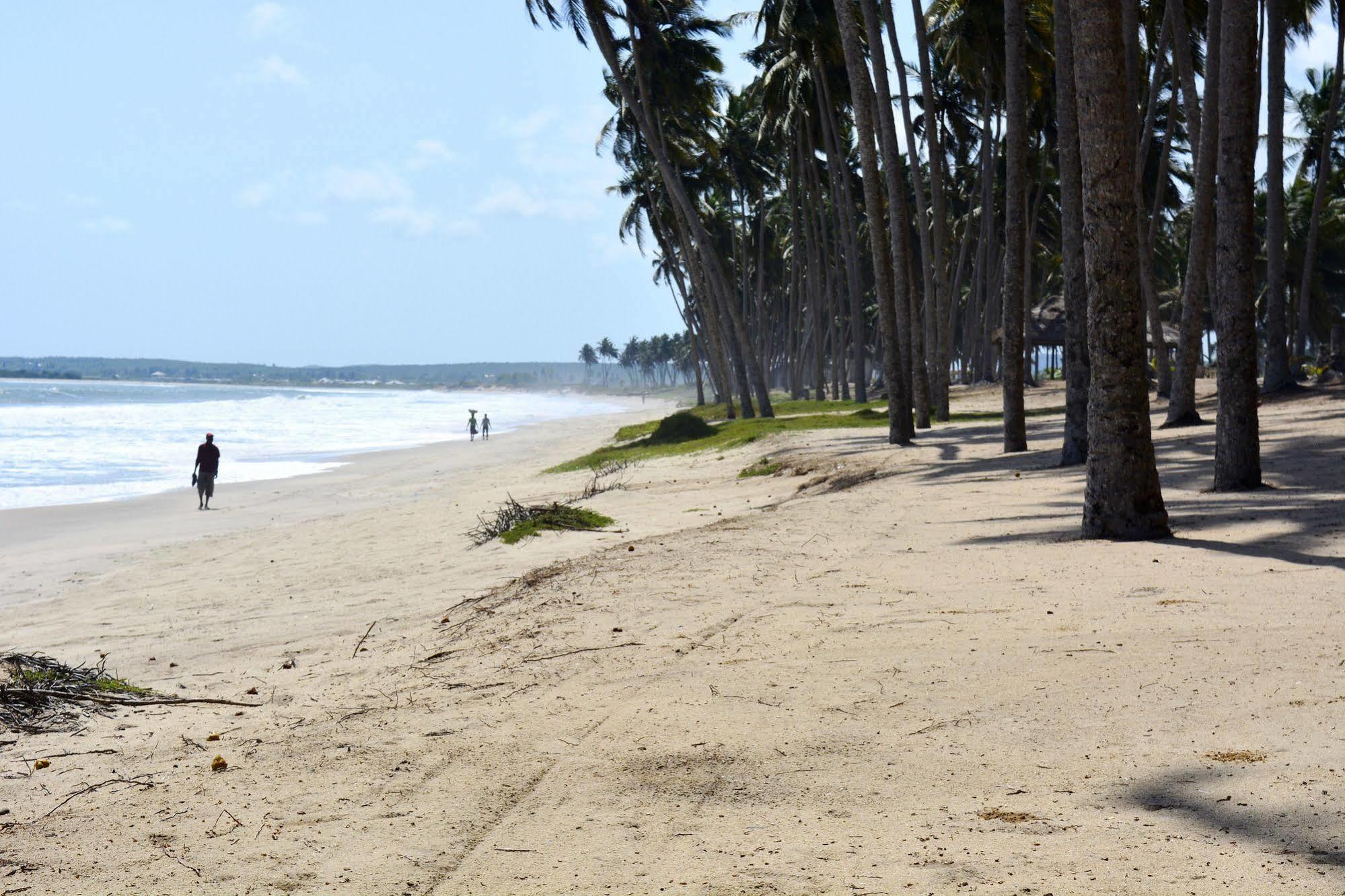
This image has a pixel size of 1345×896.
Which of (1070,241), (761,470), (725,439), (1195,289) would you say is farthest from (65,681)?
(725,439)

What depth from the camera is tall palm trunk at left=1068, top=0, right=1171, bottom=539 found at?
7762 mm

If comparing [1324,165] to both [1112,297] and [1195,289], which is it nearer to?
[1195,289]

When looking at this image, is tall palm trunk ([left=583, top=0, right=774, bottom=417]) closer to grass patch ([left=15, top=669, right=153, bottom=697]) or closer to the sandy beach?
the sandy beach

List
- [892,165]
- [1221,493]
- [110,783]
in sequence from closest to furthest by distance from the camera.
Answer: [110,783] → [1221,493] → [892,165]

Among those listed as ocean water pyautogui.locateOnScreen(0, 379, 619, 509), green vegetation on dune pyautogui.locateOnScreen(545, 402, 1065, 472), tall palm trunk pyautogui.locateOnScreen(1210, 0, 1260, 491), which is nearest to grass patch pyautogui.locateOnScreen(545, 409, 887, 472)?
green vegetation on dune pyautogui.locateOnScreen(545, 402, 1065, 472)

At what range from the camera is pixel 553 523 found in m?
11.2

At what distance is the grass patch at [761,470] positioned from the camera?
1608 cm

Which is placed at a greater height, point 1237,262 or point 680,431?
point 1237,262

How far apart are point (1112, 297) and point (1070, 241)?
589 cm

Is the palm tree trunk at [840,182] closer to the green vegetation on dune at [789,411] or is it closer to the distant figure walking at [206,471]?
the green vegetation on dune at [789,411]

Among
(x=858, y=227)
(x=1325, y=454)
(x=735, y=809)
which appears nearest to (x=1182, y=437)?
(x=1325, y=454)

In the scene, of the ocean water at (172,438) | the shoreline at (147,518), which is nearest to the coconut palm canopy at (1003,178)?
the shoreline at (147,518)

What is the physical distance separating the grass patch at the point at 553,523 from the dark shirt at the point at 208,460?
12074 mm

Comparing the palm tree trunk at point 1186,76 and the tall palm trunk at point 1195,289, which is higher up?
the palm tree trunk at point 1186,76
